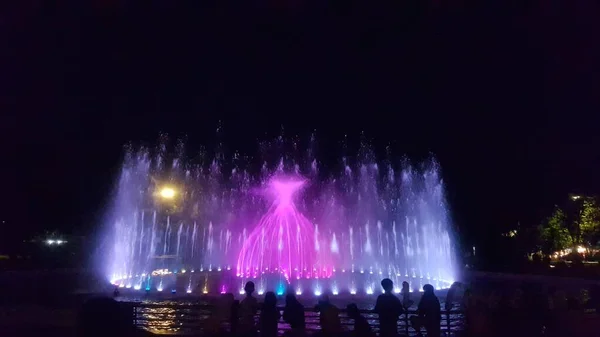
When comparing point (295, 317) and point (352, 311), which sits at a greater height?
point (352, 311)

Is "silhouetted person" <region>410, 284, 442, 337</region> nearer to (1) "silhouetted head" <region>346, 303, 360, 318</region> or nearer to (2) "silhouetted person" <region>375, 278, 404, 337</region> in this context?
(2) "silhouetted person" <region>375, 278, 404, 337</region>

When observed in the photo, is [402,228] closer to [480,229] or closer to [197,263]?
[480,229]

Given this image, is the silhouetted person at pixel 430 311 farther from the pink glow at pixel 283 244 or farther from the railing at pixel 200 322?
the pink glow at pixel 283 244

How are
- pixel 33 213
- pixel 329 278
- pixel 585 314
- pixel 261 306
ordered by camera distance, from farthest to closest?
1. pixel 33 213
2. pixel 329 278
3. pixel 585 314
4. pixel 261 306

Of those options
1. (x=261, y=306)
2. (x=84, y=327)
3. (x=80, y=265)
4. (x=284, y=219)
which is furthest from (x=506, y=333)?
(x=80, y=265)

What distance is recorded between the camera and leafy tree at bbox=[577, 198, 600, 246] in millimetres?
45906

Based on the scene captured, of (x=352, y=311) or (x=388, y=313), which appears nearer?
(x=352, y=311)

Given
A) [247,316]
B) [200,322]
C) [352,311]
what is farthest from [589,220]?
[247,316]

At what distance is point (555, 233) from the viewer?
47094 millimetres

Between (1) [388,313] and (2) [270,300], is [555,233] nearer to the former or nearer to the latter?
(1) [388,313]

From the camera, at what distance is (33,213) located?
4619 centimetres

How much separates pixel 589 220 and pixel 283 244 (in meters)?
30.3

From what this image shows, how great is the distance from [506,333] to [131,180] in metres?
43.1

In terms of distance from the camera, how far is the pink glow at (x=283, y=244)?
3588 cm
